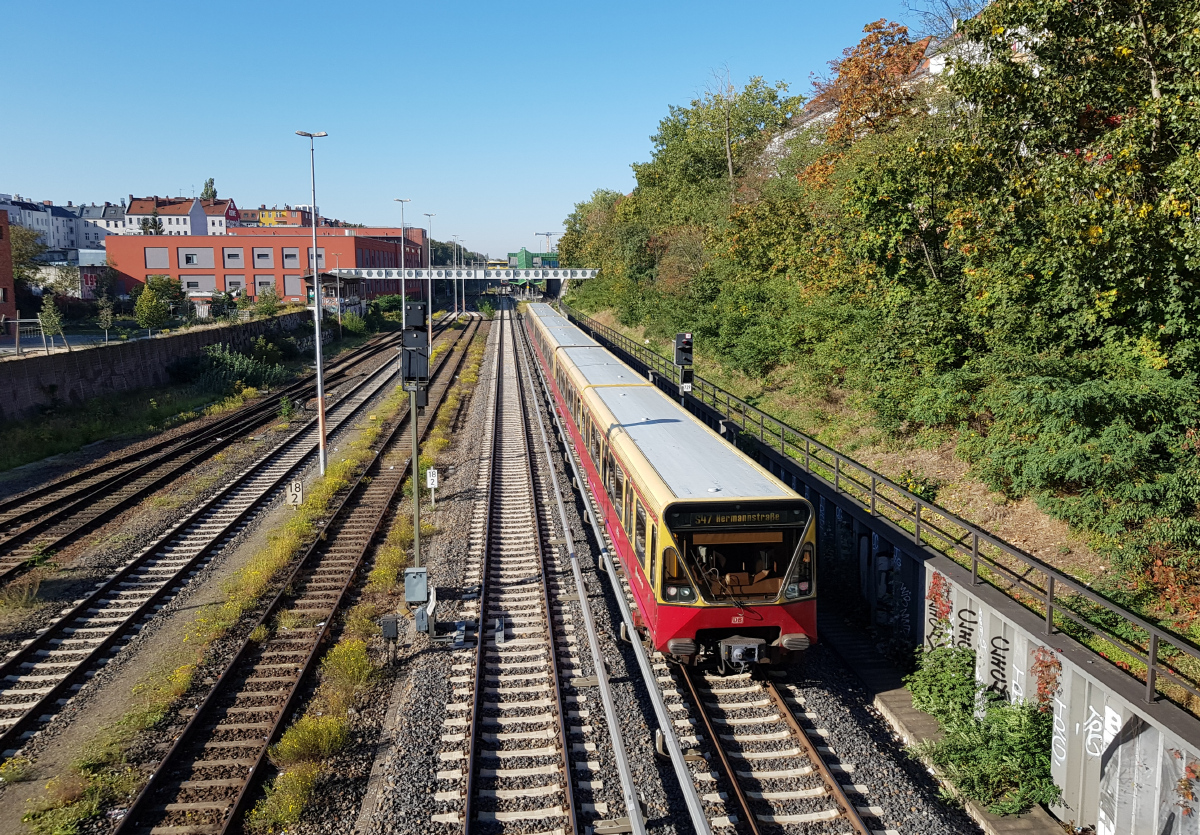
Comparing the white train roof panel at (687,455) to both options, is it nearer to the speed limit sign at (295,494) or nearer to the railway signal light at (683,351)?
the railway signal light at (683,351)

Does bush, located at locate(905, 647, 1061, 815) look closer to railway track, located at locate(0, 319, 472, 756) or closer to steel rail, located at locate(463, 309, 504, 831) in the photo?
Answer: steel rail, located at locate(463, 309, 504, 831)

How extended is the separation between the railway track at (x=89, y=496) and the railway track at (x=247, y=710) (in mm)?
5292

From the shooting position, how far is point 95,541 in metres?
17.0

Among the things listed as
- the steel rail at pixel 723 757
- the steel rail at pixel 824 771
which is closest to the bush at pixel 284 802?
the steel rail at pixel 723 757

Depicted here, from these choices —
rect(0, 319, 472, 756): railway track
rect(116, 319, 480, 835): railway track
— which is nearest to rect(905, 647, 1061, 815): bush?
rect(116, 319, 480, 835): railway track

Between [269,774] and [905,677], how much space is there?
311 inches

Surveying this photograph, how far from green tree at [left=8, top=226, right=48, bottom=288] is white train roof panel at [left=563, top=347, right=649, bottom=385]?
5043 centimetres

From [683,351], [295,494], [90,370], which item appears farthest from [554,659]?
[90,370]

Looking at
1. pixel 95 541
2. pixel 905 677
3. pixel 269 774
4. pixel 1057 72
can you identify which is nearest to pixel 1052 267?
pixel 1057 72

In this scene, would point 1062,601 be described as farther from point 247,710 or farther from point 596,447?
point 247,710

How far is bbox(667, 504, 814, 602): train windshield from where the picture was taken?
991 centimetres

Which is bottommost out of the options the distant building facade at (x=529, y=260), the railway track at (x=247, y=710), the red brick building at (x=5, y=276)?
the railway track at (x=247, y=710)

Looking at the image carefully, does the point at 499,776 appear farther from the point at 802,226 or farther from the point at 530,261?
the point at 530,261

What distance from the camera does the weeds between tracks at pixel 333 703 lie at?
8.33 metres
